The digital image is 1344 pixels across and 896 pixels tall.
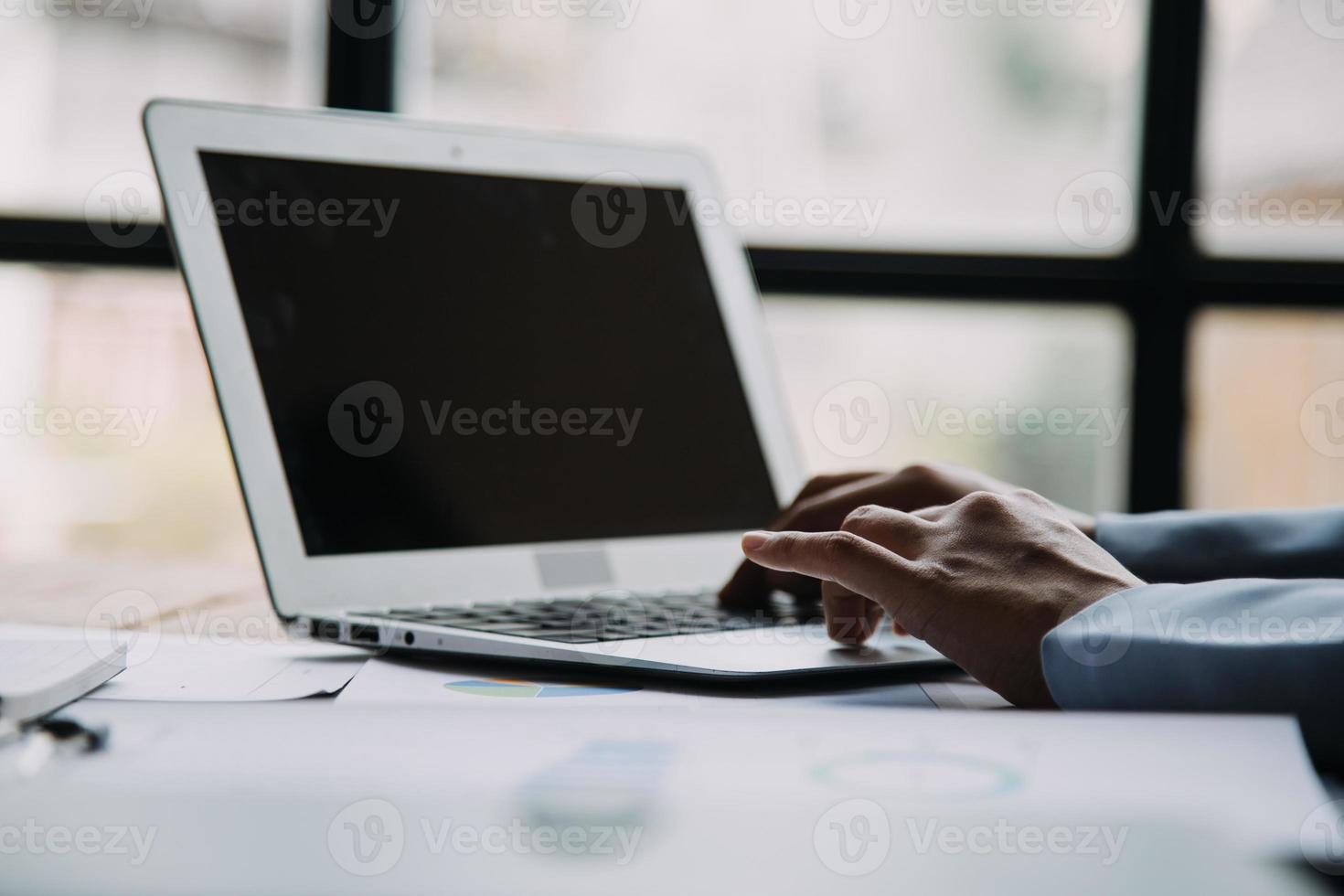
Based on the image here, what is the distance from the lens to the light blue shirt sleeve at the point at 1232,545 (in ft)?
2.16

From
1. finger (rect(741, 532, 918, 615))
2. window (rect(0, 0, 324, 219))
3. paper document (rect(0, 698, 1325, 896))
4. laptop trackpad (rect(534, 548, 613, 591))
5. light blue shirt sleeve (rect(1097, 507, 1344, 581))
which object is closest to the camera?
paper document (rect(0, 698, 1325, 896))

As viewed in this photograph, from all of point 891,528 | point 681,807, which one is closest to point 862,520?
point 891,528

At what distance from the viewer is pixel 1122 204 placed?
1.96 metres

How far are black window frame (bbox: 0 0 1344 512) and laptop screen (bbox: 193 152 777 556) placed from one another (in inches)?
41.7

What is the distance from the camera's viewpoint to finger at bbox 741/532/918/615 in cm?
52

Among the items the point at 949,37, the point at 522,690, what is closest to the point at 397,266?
the point at 522,690

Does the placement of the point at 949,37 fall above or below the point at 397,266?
above

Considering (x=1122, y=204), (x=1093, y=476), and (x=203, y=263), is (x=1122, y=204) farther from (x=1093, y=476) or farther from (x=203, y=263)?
(x=203, y=263)

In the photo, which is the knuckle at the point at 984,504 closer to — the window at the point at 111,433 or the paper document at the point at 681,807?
the paper document at the point at 681,807

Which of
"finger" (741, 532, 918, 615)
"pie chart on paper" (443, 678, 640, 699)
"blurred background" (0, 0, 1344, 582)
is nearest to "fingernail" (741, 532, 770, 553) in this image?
"finger" (741, 532, 918, 615)

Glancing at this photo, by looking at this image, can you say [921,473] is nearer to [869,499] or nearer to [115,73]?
[869,499]

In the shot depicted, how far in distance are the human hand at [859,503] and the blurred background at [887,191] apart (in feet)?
3.97

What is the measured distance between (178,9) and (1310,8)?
2.11 meters

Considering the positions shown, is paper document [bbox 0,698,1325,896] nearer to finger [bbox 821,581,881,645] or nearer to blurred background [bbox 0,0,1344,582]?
finger [bbox 821,581,881,645]
